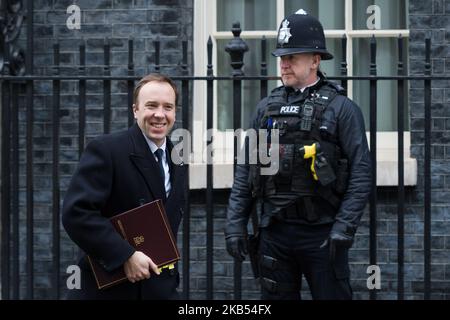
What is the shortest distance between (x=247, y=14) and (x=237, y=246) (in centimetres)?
263

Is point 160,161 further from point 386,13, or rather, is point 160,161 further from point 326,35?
point 386,13

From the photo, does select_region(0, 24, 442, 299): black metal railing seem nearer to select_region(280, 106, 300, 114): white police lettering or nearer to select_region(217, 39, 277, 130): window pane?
select_region(280, 106, 300, 114): white police lettering

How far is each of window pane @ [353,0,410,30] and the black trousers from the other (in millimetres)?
2596

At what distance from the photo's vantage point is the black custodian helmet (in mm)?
5644

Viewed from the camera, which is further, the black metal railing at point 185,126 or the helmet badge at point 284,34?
the black metal railing at point 185,126

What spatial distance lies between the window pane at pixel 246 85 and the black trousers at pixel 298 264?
2235 millimetres

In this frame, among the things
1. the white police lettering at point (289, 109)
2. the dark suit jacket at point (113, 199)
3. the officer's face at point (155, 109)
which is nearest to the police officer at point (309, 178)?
the white police lettering at point (289, 109)

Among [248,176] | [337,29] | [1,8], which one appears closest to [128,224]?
[248,176]

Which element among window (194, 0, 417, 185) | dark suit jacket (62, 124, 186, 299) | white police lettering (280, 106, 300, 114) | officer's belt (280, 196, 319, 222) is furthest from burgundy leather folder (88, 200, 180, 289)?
window (194, 0, 417, 185)

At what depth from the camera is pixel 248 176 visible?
5824 millimetres

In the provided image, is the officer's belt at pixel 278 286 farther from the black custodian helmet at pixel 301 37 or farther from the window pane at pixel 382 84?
the window pane at pixel 382 84

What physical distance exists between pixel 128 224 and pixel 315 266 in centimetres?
124

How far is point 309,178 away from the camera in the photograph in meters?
5.59

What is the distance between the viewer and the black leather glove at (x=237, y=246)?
5781 mm
